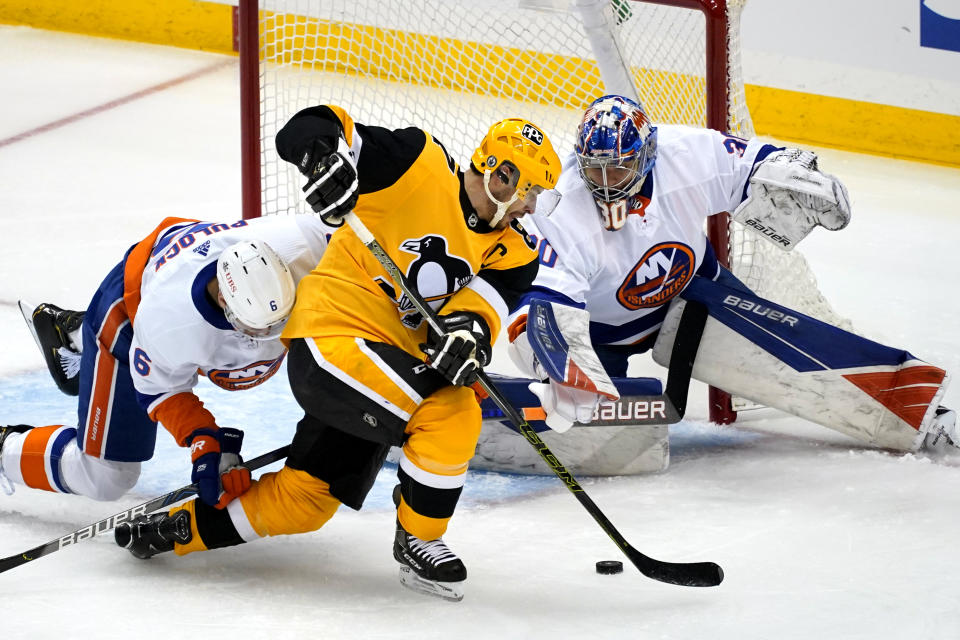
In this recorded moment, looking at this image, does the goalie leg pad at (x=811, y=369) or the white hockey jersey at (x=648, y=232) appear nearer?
the white hockey jersey at (x=648, y=232)

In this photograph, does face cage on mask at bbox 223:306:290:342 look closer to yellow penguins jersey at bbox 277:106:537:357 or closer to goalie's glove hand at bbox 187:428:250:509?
yellow penguins jersey at bbox 277:106:537:357

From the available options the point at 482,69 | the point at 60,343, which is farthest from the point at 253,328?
the point at 482,69

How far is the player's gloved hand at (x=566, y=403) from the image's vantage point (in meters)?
2.78

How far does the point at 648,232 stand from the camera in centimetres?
326

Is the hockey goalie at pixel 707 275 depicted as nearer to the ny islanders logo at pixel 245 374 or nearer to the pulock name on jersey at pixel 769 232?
the pulock name on jersey at pixel 769 232

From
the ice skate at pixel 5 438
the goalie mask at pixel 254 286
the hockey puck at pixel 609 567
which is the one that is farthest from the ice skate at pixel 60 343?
the hockey puck at pixel 609 567

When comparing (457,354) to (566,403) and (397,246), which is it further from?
(566,403)

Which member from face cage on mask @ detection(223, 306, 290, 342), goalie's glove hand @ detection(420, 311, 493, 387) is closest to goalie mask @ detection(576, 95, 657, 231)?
goalie's glove hand @ detection(420, 311, 493, 387)

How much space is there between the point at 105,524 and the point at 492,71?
2.68 m

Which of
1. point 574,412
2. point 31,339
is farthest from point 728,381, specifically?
point 31,339

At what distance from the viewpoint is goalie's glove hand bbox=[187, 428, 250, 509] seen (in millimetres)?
2445

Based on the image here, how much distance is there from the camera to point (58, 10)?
727 centimetres

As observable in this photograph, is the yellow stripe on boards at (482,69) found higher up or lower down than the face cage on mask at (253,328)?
higher up

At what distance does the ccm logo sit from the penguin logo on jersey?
43.6 inches
